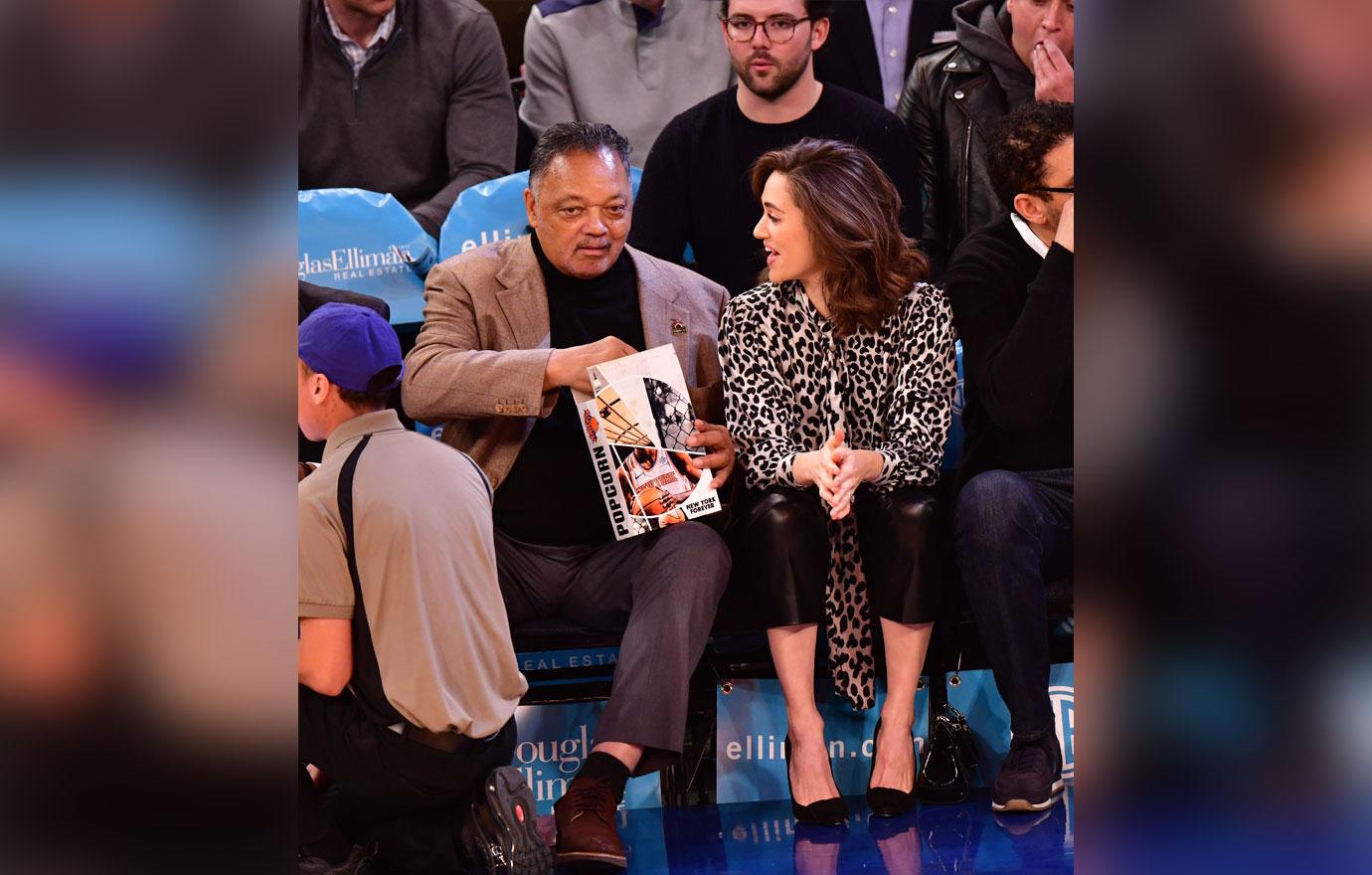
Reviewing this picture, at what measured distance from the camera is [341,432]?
2570mm

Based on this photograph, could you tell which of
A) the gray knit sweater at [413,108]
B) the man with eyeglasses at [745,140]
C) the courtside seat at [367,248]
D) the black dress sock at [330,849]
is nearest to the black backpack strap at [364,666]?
the black dress sock at [330,849]

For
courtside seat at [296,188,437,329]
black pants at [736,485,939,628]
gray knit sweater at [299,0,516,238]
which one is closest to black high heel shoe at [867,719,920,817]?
black pants at [736,485,939,628]

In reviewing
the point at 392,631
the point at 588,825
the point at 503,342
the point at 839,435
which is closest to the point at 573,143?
the point at 503,342

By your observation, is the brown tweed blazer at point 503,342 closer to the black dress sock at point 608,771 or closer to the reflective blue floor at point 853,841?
the black dress sock at point 608,771

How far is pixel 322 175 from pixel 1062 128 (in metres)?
2.20

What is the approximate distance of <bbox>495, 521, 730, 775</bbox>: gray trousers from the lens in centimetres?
279

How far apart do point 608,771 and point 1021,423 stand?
46.6 inches

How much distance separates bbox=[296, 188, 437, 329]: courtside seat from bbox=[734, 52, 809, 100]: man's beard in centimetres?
101

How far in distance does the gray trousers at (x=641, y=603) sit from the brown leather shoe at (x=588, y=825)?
0.13 metres

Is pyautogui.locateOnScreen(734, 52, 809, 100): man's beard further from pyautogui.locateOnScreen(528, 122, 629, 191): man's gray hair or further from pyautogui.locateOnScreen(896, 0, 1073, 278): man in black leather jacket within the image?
pyautogui.locateOnScreen(528, 122, 629, 191): man's gray hair

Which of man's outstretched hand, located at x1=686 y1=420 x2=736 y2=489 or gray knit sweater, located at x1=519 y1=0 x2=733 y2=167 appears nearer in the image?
man's outstretched hand, located at x1=686 y1=420 x2=736 y2=489

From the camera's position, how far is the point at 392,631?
2.47m
